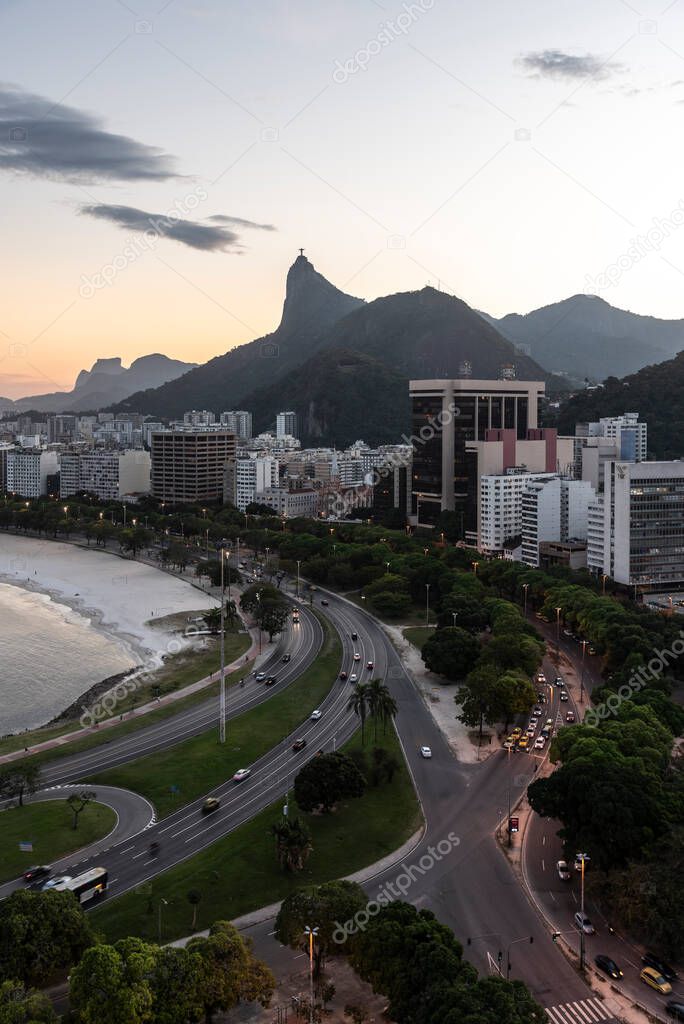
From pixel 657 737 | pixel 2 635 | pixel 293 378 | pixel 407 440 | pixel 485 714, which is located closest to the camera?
pixel 657 737

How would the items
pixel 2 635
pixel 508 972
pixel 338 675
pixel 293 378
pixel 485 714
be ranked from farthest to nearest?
pixel 293 378 → pixel 2 635 → pixel 338 675 → pixel 485 714 → pixel 508 972

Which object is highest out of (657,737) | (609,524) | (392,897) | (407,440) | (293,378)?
(293,378)

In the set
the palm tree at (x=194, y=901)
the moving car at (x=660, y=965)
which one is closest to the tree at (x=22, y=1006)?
the palm tree at (x=194, y=901)

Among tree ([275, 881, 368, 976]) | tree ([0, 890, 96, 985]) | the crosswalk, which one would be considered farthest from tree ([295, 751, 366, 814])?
the crosswalk

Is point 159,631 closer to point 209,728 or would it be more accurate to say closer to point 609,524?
point 209,728

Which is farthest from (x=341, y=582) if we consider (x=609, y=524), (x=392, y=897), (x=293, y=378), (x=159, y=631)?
(x=293, y=378)

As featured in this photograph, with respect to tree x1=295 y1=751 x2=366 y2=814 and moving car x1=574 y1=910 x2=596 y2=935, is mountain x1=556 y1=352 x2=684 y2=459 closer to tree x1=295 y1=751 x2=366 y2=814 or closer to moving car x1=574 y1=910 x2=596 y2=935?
tree x1=295 y1=751 x2=366 y2=814

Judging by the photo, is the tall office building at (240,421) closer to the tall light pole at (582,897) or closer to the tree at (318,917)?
the tall light pole at (582,897)
